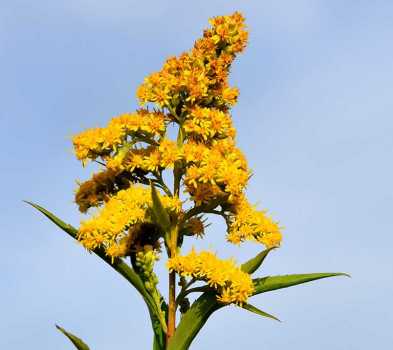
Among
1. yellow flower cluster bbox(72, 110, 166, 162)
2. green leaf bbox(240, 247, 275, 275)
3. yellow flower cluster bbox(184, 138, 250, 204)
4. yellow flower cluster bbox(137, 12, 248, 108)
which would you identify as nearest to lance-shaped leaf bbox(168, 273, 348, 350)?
green leaf bbox(240, 247, 275, 275)

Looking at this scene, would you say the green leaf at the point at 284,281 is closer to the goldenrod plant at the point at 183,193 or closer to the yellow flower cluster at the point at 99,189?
the goldenrod plant at the point at 183,193

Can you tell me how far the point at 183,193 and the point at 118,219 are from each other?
0.97 m

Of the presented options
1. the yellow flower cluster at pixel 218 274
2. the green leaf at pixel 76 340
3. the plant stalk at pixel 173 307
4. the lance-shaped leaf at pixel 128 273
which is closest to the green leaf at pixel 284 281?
the yellow flower cluster at pixel 218 274

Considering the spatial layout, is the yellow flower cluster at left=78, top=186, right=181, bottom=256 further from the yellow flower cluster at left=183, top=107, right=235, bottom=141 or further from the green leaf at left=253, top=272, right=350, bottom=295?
the green leaf at left=253, top=272, right=350, bottom=295

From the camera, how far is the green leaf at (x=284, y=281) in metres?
9.62

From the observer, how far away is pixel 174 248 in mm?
9836

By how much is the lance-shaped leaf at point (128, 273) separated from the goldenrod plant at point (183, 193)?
14mm

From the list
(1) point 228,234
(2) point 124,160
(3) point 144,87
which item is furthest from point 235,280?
(3) point 144,87

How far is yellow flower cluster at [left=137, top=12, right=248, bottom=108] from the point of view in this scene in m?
9.98

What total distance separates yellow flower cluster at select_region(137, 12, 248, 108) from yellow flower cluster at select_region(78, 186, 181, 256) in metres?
1.40

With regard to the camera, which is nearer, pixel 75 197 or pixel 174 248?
pixel 174 248

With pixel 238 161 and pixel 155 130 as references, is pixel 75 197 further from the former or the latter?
pixel 238 161

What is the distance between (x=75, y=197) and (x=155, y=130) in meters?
1.69

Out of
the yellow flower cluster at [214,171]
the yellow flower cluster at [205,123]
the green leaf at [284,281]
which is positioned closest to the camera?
the yellow flower cluster at [214,171]
